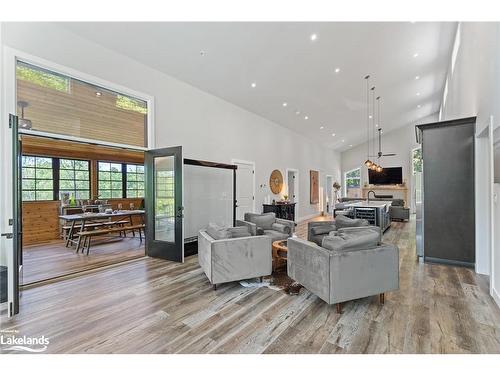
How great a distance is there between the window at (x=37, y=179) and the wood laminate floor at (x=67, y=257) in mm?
1326

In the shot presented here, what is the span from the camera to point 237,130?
6.93 metres

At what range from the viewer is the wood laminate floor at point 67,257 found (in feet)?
12.6

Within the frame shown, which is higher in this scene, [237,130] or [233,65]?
[233,65]

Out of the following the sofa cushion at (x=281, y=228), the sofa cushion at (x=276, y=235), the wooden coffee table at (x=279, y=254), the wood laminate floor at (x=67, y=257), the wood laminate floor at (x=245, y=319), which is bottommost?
the wood laminate floor at (x=245, y=319)

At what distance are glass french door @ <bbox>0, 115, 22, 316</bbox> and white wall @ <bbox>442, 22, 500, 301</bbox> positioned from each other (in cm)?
525

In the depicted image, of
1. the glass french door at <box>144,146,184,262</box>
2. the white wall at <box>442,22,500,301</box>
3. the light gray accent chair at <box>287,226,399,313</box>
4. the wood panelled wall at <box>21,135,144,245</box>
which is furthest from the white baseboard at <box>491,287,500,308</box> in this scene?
the wood panelled wall at <box>21,135,144,245</box>

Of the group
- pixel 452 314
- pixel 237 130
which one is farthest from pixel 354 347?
pixel 237 130

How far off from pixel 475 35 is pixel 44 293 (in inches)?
273

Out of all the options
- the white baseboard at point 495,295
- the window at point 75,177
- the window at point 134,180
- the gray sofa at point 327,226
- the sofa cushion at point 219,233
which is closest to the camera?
the white baseboard at point 495,295

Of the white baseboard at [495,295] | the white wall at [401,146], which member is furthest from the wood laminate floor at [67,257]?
the white wall at [401,146]

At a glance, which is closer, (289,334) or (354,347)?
(354,347)

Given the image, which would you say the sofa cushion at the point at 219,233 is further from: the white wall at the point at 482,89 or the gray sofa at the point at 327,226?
the white wall at the point at 482,89

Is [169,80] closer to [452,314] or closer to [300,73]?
[300,73]
